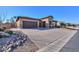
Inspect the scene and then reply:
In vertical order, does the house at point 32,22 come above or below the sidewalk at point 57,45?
above

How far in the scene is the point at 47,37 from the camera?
9.73 ft

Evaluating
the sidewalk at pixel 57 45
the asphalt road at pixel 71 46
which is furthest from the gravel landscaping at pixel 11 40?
the asphalt road at pixel 71 46

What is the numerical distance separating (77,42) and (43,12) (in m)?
0.83

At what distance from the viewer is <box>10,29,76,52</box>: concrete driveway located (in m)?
2.90

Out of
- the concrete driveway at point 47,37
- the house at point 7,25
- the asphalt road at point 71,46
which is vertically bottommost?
the asphalt road at point 71,46

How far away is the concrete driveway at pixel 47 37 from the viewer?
2902 millimetres

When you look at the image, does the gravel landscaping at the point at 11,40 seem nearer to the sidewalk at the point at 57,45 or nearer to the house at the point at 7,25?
the house at the point at 7,25

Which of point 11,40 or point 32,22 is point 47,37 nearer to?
point 32,22

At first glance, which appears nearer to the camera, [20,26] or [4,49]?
[4,49]
